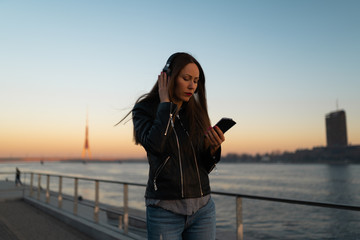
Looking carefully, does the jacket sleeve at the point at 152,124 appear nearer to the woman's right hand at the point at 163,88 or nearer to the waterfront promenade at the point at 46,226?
the woman's right hand at the point at 163,88

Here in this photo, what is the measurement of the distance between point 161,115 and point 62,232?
14.6 feet

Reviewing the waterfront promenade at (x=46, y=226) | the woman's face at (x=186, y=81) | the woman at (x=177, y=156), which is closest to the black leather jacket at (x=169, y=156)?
the woman at (x=177, y=156)

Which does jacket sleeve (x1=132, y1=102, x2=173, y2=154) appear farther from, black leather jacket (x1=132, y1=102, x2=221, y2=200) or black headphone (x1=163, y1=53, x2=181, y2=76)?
black headphone (x1=163, y1=53, x2=181, y2=76)

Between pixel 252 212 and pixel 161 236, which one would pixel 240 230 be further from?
pixel 252 212

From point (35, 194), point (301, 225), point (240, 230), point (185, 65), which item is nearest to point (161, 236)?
point (185, 65)

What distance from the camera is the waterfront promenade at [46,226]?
14.4 ft

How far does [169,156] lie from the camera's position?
120 cm

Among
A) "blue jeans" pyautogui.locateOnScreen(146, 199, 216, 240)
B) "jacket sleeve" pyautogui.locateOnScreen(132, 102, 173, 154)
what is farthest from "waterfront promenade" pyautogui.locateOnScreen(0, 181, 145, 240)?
"jacket sleeve" pyautogui.locateOnScreen(132, 102, 173, 154)

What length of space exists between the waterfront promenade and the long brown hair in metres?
2.90

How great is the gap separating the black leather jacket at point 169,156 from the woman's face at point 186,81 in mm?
114

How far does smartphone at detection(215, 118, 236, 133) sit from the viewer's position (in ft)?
4.08

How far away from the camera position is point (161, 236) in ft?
3.73

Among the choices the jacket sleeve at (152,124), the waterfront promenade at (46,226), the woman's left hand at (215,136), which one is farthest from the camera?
the waterfront promenade at (46,226)

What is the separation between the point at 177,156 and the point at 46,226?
493 centimetres
